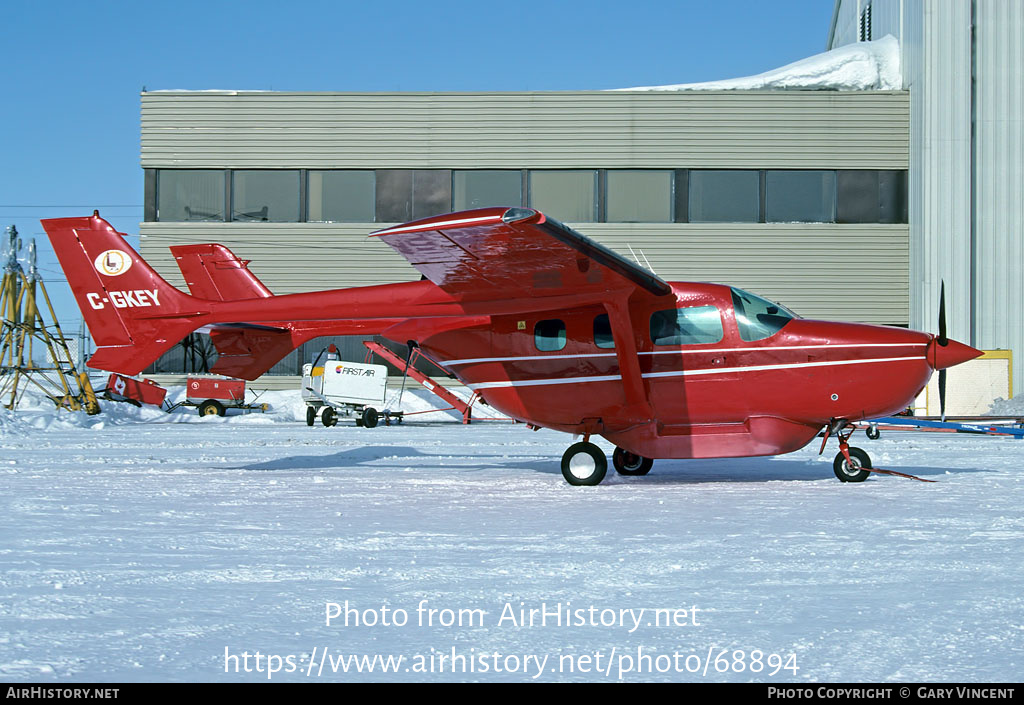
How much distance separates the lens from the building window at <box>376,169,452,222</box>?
2605cm

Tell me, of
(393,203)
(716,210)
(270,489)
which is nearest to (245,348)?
(270,489)

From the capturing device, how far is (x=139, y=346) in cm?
1089

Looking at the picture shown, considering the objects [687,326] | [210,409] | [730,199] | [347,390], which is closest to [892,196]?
[730,199]

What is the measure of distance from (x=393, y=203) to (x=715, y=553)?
22209 millimetres

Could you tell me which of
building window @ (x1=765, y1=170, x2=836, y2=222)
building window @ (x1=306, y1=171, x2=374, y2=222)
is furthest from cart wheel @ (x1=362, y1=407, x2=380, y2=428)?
building window @ (x1=765, y1=170, x2=836, y2=222)

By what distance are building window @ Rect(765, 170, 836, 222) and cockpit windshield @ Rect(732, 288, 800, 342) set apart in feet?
58.2

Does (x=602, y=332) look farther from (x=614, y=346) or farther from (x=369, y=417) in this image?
(x=369, y=417)

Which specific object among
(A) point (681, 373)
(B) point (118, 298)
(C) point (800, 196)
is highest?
(C) point (800, 196)

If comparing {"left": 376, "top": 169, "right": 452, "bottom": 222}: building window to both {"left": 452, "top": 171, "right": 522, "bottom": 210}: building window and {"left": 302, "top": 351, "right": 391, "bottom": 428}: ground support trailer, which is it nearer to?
{"left": 452, "top": 171, "right": 522, "bottom": 210}: building window

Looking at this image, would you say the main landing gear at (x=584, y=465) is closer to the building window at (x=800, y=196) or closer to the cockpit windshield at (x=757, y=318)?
the cockpit windshield at (x=757, y=318)

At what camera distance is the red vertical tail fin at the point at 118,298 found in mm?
10703

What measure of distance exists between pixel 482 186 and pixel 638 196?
462 cm

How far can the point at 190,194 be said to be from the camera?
87.5 feet

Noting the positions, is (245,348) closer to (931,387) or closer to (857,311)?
(931,387)
